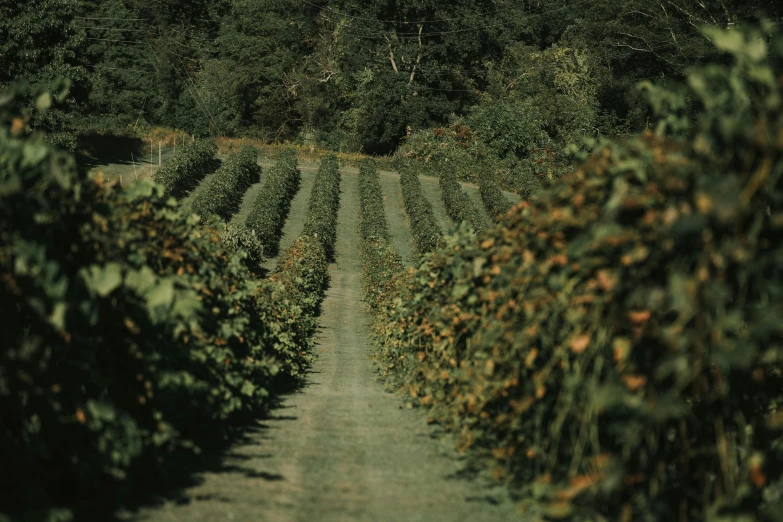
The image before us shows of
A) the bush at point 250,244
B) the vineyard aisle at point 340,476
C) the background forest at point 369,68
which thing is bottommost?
the bush at point 250,244

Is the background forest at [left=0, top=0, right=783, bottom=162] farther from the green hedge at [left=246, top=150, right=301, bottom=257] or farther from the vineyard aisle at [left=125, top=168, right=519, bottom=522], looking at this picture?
the vineyard aisle at [left=125, top=168, right=519, bottom=522]

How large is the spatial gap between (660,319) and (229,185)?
40154 mm

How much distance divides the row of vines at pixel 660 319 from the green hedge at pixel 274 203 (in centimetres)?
3026

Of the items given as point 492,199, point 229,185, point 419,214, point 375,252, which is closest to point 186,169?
point 229,185

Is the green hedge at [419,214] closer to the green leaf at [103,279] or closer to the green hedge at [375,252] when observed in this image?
the green hedge at [375,252]

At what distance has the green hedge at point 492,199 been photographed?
4491 centimetres

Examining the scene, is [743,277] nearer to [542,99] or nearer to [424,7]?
[424,7]

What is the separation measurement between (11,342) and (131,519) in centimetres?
113

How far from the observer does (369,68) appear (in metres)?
77.2

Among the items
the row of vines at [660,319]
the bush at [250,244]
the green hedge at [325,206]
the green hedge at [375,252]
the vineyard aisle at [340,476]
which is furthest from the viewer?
the green hedge at [325,206]

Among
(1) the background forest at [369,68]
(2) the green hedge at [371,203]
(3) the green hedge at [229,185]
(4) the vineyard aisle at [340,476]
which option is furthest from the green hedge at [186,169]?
→ (4) the vineyard aisle at [340,476]

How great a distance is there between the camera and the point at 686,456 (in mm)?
4699

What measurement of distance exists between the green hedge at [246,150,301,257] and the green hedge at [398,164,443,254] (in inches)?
233

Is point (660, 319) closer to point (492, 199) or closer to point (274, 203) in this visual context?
point (274, 203)
